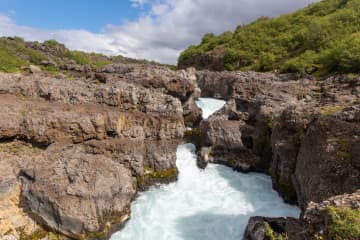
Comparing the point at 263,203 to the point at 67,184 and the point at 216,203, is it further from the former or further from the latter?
the point at 67,184

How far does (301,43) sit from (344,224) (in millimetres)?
62277

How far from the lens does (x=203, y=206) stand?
18.2 meters

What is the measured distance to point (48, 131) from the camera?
17.7m

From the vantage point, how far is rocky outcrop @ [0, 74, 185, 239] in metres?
14.1

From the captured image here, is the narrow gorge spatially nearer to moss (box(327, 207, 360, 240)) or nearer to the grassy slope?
moss (box(327, 207, 360, 240))

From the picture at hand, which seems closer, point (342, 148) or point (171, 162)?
point (342, 148)

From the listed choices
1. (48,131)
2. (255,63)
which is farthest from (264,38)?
(48,131)

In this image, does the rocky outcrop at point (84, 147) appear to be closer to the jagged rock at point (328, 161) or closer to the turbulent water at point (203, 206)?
the turbulent water at point (203, 206)

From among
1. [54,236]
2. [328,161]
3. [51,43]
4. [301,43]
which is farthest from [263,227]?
[51,43]

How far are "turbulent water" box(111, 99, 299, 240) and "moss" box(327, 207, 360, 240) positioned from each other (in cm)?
832

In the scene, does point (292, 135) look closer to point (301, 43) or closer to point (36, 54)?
point (301, 43)

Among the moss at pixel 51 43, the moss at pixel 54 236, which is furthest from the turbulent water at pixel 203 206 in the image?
the moss at pixel 51 43

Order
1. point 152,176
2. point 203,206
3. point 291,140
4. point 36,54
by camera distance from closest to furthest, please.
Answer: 1. point 203,206
2. point 291,140
3. point 152,176
4. point 36,54

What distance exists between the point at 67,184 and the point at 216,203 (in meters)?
10.2
